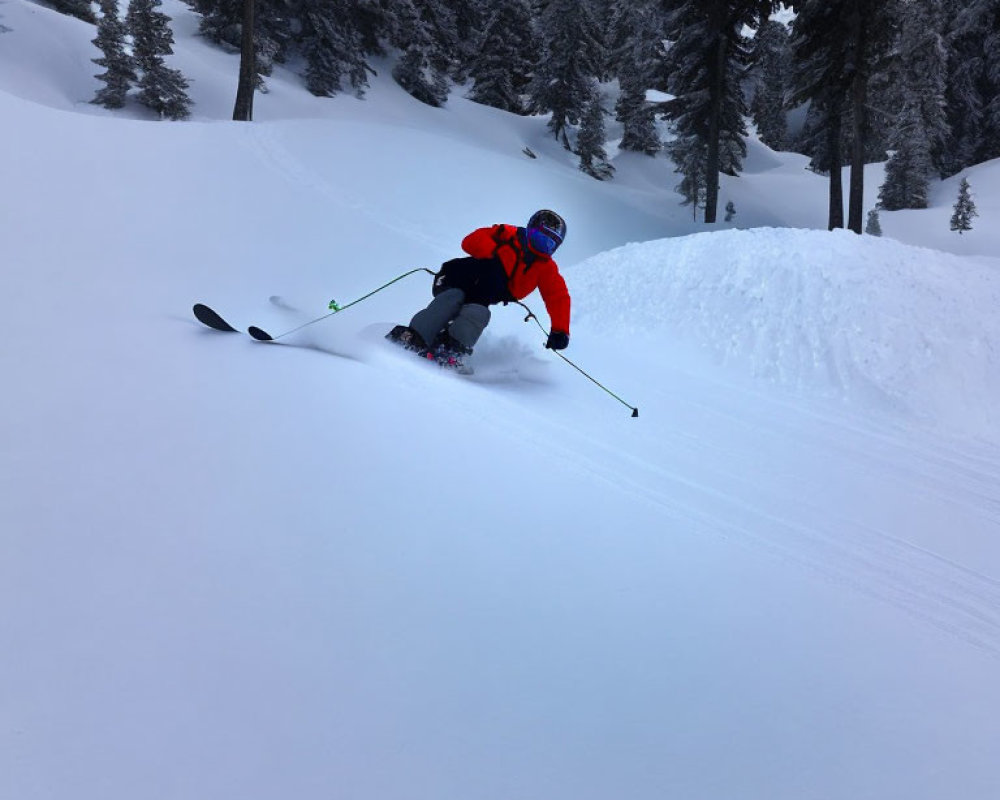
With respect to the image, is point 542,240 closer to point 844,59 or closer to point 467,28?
point 844,59

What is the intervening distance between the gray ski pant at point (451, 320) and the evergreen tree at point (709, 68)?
16.2 m

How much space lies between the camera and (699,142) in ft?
75.8

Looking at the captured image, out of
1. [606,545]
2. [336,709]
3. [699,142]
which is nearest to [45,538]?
[336,709]

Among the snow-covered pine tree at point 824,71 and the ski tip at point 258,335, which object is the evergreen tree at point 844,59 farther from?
the ski tip at point 258,335

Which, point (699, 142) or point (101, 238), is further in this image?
point (699, 142)

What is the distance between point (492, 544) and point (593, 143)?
1220 inches

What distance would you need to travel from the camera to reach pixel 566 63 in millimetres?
29641

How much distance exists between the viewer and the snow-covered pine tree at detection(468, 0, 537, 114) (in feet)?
98.5

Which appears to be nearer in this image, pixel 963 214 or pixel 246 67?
pixel 246 67

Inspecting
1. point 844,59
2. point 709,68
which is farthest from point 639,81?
point 844,59

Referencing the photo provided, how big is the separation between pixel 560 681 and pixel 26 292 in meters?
4.21

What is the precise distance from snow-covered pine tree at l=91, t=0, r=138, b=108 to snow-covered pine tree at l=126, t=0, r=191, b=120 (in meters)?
0.40

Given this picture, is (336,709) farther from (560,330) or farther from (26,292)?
(26,292)

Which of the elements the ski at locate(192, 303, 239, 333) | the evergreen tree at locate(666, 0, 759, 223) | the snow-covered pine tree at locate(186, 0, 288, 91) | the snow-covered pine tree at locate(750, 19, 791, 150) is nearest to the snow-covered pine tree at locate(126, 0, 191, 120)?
the snow-covered pine tree at locate(186, 0, 288, 91)
